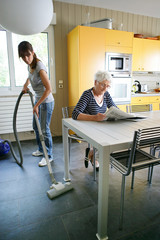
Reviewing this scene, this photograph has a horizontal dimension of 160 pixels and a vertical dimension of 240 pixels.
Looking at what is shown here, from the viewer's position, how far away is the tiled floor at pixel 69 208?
127cm

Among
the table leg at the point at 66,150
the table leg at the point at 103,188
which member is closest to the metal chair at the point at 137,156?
the table leg at the point at 103,188

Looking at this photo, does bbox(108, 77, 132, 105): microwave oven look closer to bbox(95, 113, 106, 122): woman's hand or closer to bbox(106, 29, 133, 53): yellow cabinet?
bbox(106, 29, 133, 53): yellow cabinet

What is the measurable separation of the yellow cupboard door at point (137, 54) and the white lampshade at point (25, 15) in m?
2.23

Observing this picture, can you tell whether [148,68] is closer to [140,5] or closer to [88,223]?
[140,5]

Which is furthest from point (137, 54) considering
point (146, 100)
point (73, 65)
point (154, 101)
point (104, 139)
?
point (104, 139)

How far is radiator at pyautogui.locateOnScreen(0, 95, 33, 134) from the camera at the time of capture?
3152 mm

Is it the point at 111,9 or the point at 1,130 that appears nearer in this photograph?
the point at 1,130

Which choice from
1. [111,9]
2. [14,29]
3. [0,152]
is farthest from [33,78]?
[111,9]

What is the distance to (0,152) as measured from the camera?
2.59 m

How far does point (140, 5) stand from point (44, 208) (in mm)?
3878

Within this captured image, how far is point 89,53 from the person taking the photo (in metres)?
3.10

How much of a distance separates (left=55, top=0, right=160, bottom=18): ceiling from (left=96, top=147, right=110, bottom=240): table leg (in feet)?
10.6

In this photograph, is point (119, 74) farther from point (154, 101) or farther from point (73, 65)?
point (154, 101)

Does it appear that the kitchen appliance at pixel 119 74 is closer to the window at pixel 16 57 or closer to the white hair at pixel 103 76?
the window at pixel 16 57
